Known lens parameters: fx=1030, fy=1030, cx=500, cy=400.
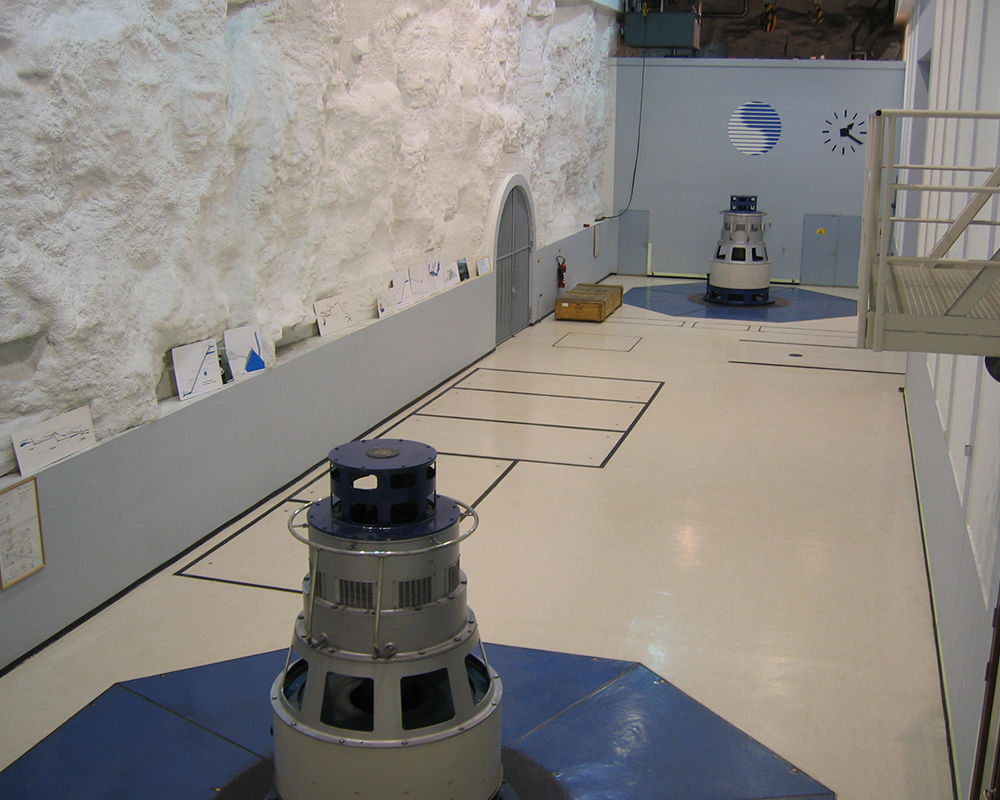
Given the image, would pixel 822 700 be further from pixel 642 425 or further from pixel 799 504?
pixel 642 425

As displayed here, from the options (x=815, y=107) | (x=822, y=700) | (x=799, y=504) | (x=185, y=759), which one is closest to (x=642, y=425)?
(x=799, y=504)

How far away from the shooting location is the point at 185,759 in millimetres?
3924

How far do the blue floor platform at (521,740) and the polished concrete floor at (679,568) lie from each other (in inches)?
5.5

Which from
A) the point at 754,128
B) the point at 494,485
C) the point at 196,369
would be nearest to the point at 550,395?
the point at 494,485

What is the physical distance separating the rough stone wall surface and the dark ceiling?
29.1 feet

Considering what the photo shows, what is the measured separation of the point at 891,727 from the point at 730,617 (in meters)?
1.05

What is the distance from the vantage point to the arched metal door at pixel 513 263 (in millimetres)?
10727

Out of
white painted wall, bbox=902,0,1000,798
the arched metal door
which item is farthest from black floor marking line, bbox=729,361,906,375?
white painted wall, bbox=902,0,1000,798

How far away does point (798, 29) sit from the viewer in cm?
1797

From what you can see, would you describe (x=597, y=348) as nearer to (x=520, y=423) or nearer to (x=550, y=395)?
(x=550, y=395)

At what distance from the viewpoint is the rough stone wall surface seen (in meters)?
4.60

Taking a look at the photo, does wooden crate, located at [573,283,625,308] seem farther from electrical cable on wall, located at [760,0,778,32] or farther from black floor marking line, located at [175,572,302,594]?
black floor marking line, located at [175,572,302,594]

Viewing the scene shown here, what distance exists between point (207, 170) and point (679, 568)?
11.2 feet

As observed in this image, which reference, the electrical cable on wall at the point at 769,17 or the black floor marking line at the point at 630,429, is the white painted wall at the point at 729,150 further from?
the black floor marking line at the point at 630,429
